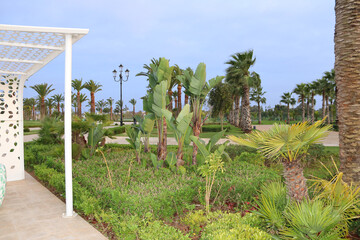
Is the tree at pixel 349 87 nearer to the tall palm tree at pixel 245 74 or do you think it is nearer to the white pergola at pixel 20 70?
the white pergola at pixel 20 70

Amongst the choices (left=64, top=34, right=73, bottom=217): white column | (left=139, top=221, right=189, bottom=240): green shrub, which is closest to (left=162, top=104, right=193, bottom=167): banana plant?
(left=64, top=34, right=73, bottom=217): white column

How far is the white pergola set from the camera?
4.90 metres

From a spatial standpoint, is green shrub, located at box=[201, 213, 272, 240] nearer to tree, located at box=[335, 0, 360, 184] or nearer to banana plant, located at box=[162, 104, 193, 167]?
tree, located at box=[335, 0, 360, 184]

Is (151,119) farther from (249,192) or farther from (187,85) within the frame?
(249,192)

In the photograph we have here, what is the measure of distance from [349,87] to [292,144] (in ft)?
6.92

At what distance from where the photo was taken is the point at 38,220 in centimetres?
505

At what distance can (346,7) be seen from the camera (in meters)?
4.77

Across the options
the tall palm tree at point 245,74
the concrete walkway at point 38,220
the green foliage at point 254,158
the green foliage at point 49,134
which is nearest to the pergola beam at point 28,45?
the concrete walkway at point 38,220

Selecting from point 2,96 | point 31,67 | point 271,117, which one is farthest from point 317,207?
point 271,117

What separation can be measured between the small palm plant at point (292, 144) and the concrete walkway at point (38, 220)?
286cm

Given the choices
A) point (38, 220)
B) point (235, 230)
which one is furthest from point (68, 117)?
point (235, 230)

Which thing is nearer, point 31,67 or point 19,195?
point 19,195

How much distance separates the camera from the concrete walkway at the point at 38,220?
4.41 m

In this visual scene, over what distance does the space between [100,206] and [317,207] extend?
12.1 feet
